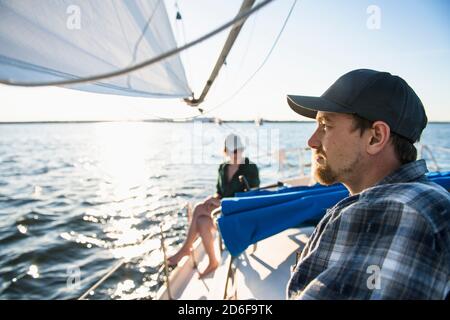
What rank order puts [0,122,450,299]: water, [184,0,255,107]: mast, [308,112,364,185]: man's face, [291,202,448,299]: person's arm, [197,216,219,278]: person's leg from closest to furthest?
[291,202,448,299]: person's arm → [308,112,364,185]: man's face → [184,0,255,107]: mast → [197,216,219,278]: person's leg → [0,122,450,299]: water

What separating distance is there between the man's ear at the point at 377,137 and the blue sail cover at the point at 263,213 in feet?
4.06

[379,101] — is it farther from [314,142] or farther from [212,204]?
[212,204]

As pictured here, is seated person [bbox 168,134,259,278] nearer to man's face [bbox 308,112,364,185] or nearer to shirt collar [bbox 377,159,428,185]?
man's face [bbox 308,112,364,185]

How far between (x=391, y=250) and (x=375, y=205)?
0.39ft

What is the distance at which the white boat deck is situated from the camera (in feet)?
9.02

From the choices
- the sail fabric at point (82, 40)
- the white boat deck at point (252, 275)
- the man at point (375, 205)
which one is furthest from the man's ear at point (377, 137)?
the white boat deck at point (252, 275)

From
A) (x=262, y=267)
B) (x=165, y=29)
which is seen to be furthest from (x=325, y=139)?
(x=262, y=267)

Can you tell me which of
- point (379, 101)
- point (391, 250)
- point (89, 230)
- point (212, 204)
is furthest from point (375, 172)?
point (89, 230)

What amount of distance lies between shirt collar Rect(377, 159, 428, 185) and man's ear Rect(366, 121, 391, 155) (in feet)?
0.31

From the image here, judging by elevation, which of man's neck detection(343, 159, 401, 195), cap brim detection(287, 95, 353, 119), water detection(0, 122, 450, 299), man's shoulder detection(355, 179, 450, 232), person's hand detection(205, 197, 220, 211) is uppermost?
cap brim detection(287, 95, 353, 119)

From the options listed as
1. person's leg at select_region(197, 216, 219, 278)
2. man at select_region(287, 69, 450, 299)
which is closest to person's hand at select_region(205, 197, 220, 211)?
person's leg at select_region(197, 216, 219, 278)

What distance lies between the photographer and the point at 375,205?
79cm


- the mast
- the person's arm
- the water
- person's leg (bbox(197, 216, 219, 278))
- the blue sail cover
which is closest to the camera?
the person's arm
